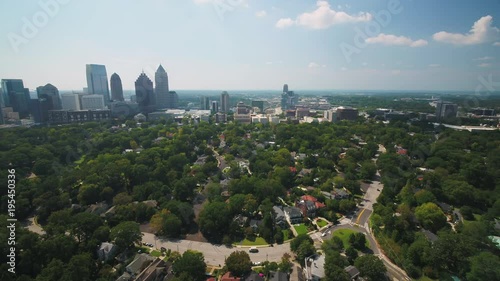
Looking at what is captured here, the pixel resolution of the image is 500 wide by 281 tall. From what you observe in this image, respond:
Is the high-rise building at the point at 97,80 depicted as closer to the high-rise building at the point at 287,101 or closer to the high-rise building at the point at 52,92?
the high-rise building at the point at 52,92

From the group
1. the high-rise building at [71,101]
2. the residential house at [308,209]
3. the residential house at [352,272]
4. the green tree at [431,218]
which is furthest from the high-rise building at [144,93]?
the residential house at [352,272]

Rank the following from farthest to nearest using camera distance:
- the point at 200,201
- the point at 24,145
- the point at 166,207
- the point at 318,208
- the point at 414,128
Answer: the point at 414,128
the point at 24,145
the point at 200,201
the point at 318,208
the point at 166,207

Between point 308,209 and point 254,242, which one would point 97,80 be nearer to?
point 308,209

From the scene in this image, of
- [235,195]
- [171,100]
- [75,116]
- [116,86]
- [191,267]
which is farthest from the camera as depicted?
[171,100]

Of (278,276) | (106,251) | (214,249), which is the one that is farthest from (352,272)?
(106,251)

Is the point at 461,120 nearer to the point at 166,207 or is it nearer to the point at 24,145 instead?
the point at 166,207

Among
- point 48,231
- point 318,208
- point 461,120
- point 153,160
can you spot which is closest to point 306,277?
point 318,208

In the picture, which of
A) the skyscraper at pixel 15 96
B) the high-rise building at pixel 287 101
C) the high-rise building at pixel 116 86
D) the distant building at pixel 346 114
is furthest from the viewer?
the high-rise building at pixel 287 101
